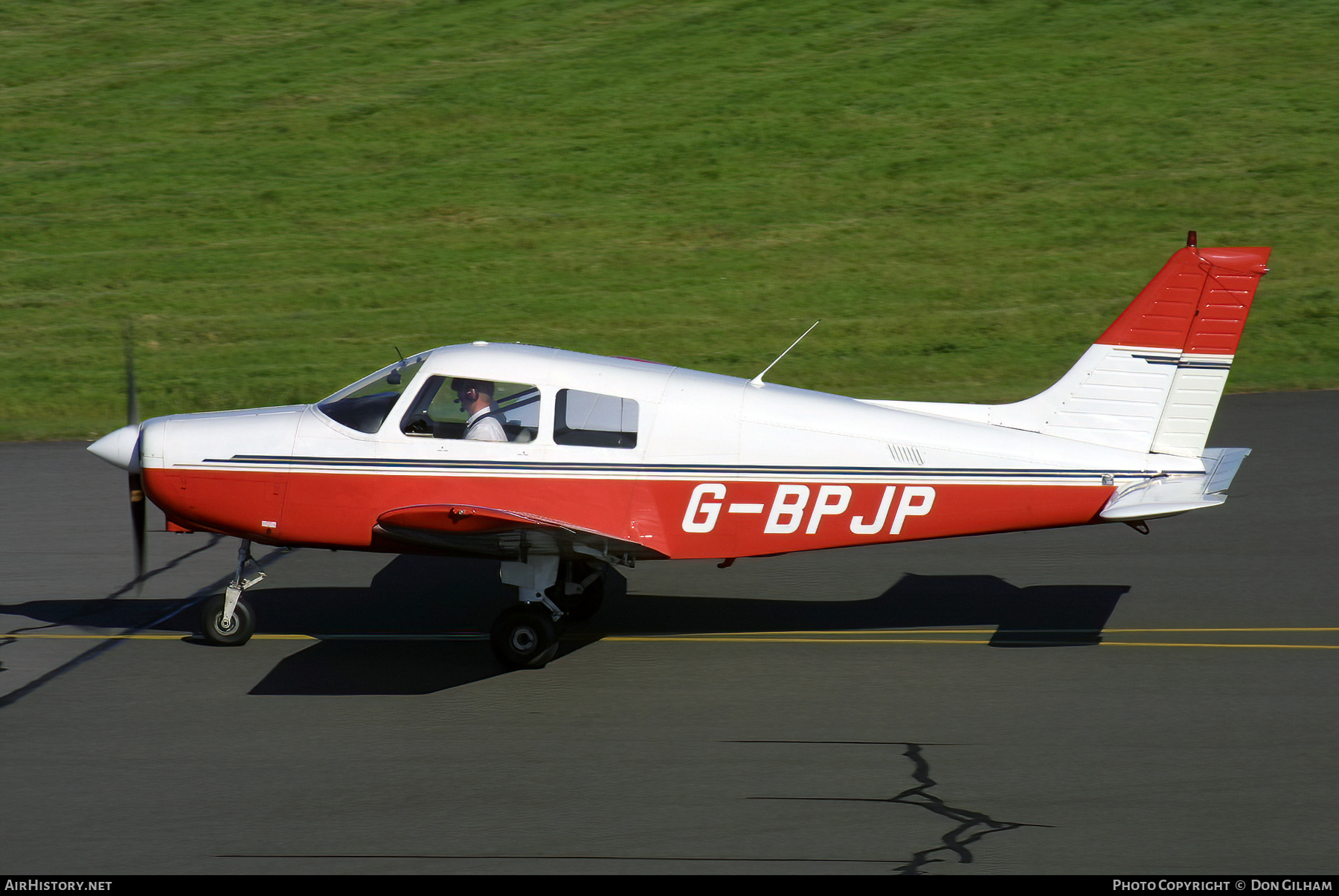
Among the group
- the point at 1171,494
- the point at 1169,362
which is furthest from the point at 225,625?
the point at 1169,362

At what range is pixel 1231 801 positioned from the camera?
267 inches

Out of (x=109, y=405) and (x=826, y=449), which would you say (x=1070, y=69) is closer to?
(x=109, y=405)

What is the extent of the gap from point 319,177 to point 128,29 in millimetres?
12644

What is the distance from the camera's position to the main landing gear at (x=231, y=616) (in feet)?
30.7

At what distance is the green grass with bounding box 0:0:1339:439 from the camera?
869 inches

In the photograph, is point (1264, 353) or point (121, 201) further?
point (121, 201)

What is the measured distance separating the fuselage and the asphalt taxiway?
104cm

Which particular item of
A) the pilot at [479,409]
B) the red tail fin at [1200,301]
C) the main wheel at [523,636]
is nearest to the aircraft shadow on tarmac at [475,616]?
the main wheel at [523,636]

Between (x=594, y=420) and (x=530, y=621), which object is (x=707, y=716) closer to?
(x=530, y=621)

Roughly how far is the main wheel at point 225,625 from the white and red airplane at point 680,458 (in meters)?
0.73
